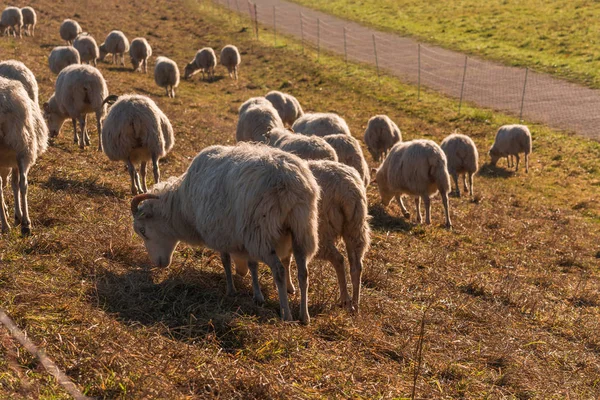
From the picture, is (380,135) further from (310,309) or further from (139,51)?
(139,51)

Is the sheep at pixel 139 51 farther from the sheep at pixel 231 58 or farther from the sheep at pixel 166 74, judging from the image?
the sheep at pixel 166 74

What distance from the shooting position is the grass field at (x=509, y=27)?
29641 millimetres

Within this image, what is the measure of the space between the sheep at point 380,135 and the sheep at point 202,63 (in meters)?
14.2

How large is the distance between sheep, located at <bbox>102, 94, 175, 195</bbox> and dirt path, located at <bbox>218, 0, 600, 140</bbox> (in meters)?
15.5

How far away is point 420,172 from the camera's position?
11.6 metres

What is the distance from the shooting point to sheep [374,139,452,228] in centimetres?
1159

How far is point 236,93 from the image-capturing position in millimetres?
25562

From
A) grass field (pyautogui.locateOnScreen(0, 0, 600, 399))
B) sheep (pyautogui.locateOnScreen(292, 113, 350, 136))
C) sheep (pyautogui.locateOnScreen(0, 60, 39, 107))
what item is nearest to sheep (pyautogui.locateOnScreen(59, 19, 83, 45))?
grass field (pyautogui.locateOnScreen(0, 0, 600, 399))

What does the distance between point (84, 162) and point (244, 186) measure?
22.3 feet

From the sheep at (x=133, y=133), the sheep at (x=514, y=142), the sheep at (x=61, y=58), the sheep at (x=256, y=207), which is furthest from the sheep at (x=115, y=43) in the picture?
the sheep at (x=256, y=207)

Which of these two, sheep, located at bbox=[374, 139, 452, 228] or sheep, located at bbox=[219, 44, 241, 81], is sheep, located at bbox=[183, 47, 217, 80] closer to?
sheep, located at bbox=[219, 44, 241, 81]

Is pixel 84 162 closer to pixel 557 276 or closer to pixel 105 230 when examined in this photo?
pixel 105 230

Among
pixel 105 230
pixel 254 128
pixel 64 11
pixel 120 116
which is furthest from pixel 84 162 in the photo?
pixel 64 11

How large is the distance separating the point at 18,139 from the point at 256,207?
3133 millimetres
